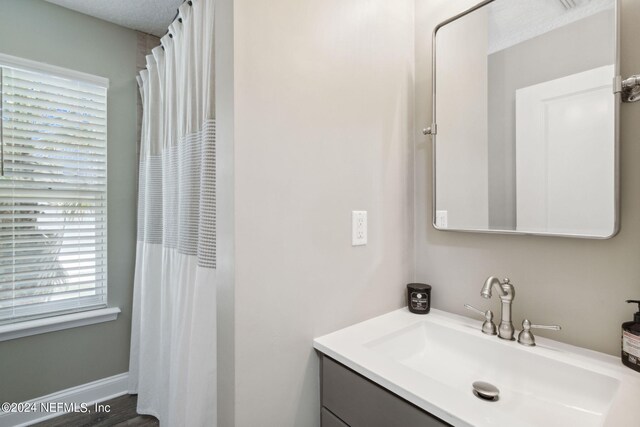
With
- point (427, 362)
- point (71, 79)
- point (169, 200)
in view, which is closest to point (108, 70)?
point (71, 79)

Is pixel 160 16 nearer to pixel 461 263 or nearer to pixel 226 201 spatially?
pixel 226 201

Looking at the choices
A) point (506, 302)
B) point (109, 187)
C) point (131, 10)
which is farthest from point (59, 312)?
point (506, 302)

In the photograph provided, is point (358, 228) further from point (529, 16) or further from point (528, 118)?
point (529, 16)

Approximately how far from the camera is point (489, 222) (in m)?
1.05

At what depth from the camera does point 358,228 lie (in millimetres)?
1081

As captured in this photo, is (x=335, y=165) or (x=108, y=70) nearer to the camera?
(x=335, y=165)

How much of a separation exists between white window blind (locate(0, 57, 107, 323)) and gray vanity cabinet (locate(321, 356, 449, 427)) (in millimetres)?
1817

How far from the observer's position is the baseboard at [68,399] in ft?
5.50

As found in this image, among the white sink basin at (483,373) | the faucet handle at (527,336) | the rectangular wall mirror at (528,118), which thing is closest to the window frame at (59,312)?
the white sink basin at (483,373)

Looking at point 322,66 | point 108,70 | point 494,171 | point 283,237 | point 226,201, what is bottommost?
point 283,237

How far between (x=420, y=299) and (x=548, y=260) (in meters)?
0.44

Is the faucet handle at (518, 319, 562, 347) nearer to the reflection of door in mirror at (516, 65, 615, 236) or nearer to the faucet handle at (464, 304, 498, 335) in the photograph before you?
the faucet handle at (464, 304, 498, 335)

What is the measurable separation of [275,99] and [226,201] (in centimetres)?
33

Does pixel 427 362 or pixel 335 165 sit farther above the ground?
pixel 335 165
